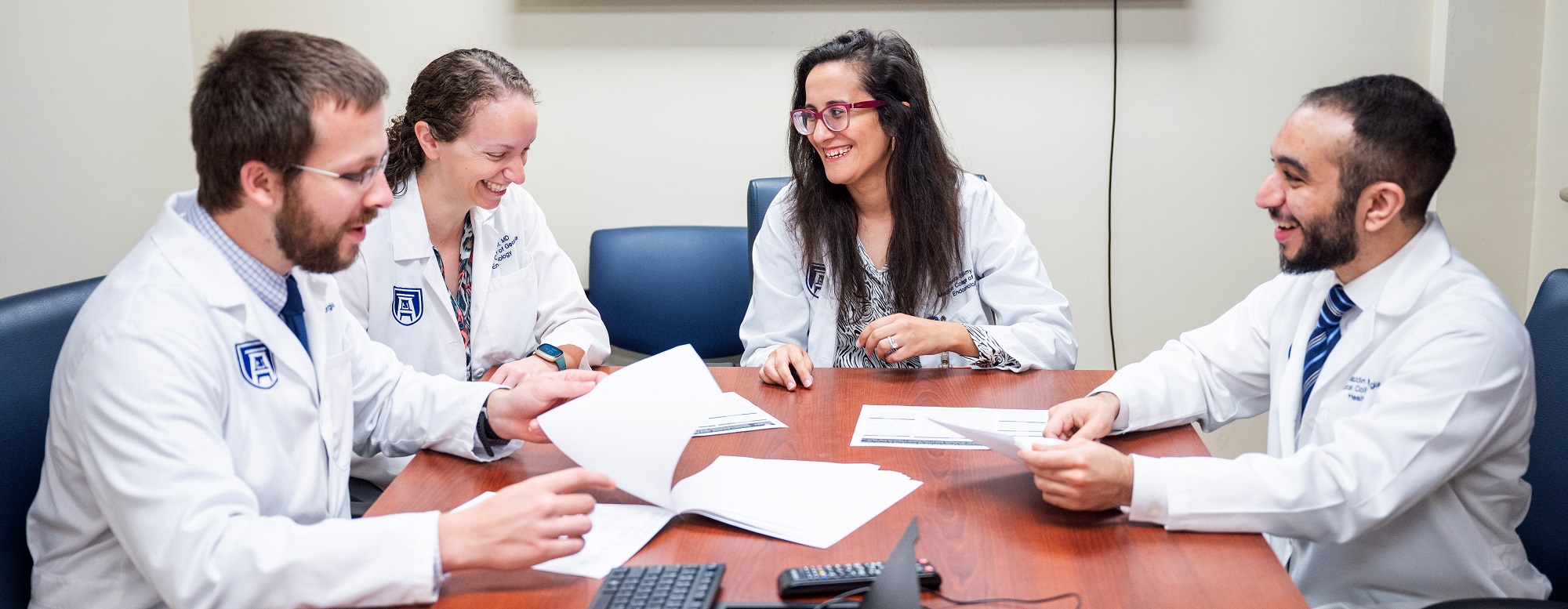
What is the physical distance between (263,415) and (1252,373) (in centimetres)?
139

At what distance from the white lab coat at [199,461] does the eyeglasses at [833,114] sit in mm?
1114

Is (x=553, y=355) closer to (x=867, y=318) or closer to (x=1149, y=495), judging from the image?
(x=867, y=318)

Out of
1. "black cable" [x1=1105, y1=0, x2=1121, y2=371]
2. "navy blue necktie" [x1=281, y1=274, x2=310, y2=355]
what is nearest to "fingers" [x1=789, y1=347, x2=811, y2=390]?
"navy blue necktie" [x1=281, y1=274, x2=310, y2=355]

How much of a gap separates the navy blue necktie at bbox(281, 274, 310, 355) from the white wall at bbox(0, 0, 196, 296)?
1361mm

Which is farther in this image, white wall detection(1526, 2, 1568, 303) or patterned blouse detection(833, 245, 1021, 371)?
white wall detection(1526, 2, 1568, 303)

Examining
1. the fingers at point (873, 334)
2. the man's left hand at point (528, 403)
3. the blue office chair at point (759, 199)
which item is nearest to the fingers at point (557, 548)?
the man's left hand at point (528, 403)

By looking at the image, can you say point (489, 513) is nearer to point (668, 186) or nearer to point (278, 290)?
point (278, 290)

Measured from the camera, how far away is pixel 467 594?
1.06m

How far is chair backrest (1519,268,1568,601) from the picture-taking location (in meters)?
1.37

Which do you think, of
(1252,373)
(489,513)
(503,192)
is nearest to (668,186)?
(503,192)

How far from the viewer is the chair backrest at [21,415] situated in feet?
3.86

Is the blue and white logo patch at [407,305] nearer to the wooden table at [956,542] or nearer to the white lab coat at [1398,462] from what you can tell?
the wooden table at [956,542]

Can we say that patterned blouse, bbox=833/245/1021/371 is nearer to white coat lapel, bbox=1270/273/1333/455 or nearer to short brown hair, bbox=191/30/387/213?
white coat lapel, bbox=1270/273/1333/455

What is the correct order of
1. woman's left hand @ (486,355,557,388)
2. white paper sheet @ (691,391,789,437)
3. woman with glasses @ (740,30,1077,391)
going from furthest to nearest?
1. woman with glasses @ (740,30,1077,391)
2. woman's left hand @ (486,355,557,388)
3. white paper sheet @ (691,391,789,437)
